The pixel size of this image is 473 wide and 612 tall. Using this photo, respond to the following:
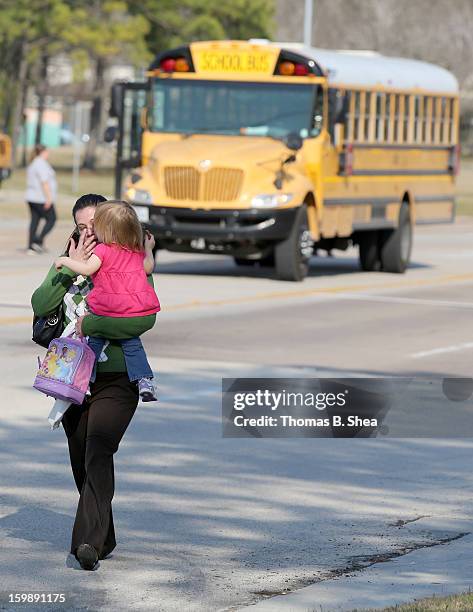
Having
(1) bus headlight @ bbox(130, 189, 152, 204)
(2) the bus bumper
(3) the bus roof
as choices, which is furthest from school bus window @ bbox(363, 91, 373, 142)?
(1) bus headlight @ bbox(130, 189, 152, 204)

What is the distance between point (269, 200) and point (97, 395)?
13790 mm

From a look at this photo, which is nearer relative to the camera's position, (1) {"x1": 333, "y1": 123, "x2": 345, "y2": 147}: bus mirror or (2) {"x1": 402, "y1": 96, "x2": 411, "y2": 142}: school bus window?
(1) {"x1": 333, "y1": 123, "x2": 345, "y2": 147}: bus mirror

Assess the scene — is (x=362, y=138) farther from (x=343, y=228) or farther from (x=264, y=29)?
(x=264, y=29)

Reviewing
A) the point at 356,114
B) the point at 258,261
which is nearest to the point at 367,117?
the point at 356,114

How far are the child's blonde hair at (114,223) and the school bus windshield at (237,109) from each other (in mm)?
14518

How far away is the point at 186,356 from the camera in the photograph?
13781 millimetres

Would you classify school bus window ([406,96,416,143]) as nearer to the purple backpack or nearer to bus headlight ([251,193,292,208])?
bus headlight ([251,193,292,208])

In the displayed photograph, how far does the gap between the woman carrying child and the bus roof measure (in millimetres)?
15002

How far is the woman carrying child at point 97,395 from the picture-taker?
700cm

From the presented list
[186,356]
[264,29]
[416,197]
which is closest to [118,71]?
[264,29]

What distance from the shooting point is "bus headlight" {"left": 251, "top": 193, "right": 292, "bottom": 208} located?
20.7m

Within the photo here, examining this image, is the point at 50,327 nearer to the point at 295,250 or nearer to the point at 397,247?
the point at 295,250

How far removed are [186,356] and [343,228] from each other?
8956mm

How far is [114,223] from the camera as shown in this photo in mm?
7086
